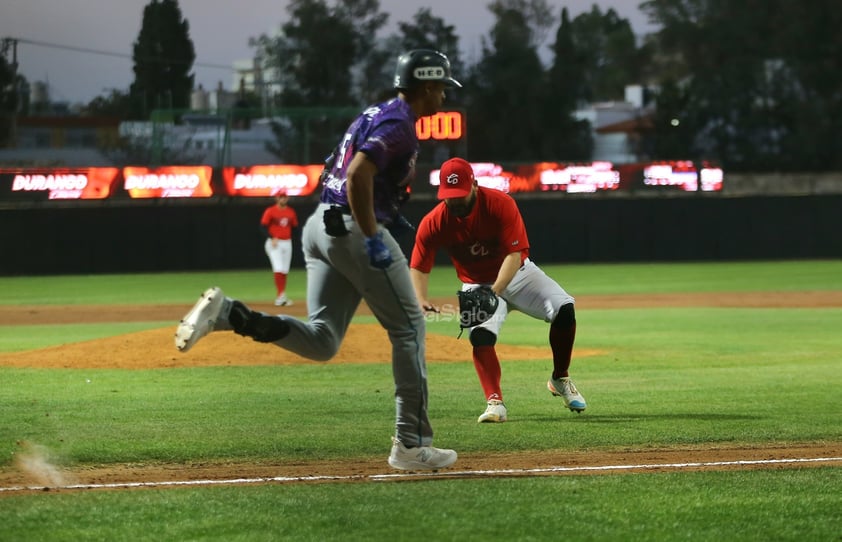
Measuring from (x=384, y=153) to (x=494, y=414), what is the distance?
3131 mm

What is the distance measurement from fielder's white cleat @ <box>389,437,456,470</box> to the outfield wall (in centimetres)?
2825

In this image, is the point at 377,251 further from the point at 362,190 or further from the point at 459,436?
the point at 459,436

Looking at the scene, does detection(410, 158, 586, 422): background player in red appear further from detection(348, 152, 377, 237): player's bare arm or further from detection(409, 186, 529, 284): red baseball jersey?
detection(348, 152, 377, 237): player's bare arm

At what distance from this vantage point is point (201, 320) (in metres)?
5.95

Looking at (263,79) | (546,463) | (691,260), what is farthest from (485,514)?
(263,79)

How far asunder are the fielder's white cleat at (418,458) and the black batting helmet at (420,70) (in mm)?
1744

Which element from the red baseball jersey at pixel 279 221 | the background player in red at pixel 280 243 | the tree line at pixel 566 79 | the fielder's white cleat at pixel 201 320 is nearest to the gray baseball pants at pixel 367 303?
the fielder's white cleat at pixel 201 320

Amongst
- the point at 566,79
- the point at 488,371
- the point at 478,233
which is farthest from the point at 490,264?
the point at 566,79

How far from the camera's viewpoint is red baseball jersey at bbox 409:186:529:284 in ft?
28.1

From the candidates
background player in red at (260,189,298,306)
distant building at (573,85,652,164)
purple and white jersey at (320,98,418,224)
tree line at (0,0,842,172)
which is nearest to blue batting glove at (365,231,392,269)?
purple and white jersey at (320,98,418,224)

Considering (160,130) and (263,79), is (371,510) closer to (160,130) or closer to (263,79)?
(160,130)

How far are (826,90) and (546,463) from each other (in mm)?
60678

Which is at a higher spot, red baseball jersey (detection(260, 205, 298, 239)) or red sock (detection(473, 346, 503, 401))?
red baseball jersey (detection(260, 205, 298, 239))

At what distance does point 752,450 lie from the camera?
7.30 m
